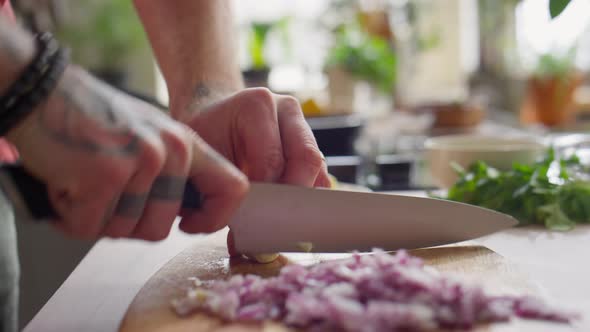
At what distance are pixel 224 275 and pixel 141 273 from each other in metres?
0.17

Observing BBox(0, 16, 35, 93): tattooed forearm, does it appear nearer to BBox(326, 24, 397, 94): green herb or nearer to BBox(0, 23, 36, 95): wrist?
BBox(0, 23, 36, 95): wrist

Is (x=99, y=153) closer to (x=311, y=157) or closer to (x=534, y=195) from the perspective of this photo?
(x=311, y=157)

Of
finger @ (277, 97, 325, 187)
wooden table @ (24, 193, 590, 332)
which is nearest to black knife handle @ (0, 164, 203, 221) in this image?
wooden table @ (24, 193, 590, 332)

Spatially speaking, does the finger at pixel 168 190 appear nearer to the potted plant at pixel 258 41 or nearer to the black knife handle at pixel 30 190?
the black knife handle at pixel 30 190

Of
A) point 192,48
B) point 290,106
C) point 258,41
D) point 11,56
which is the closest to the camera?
point 11,56

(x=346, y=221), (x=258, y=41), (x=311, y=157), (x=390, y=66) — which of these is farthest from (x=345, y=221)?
(x=258, y=41)

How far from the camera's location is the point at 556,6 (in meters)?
0.73

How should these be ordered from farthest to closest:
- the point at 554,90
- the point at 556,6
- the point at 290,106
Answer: the point at 554,90 < the point at 290,106 < the point at 556,6

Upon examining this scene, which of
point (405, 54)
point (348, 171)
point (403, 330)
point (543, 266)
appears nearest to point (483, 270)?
point (543, 266)

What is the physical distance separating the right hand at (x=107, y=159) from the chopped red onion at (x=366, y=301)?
0.42 feet

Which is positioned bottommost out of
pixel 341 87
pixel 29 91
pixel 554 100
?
pixel 554 100

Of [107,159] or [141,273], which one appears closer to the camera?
[107,159]

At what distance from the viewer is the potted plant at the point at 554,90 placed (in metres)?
2.84

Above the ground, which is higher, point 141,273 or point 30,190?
point 30,190
